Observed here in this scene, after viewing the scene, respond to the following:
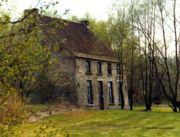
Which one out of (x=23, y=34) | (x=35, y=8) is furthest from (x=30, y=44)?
(x=35, y=8)

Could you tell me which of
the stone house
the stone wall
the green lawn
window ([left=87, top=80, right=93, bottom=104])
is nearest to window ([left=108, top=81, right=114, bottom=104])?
the stone house

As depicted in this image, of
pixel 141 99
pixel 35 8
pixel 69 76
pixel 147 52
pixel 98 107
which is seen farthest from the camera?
pixel 141 99

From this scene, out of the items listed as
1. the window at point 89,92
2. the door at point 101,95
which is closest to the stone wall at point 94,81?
the window at point 89,92

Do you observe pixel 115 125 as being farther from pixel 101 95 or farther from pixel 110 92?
pixel 110 92

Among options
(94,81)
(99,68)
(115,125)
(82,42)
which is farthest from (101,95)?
(115,125)

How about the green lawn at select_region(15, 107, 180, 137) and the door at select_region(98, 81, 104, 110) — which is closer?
the green lawn at select_region(15, 107, 180, 137)

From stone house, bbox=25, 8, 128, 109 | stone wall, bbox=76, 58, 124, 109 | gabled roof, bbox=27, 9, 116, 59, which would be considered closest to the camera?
stone house, bbox=25, 8, 128, 109

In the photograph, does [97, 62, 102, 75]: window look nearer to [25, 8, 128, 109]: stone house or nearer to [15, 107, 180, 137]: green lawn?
[25, 8, 128, 109]: stone house

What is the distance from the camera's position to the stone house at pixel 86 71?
4469 cm

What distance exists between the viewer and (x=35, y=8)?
22.4 ft

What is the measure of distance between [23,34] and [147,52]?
152 ft

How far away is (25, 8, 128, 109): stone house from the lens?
44.7 m

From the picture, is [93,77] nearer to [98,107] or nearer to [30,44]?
[98,107]

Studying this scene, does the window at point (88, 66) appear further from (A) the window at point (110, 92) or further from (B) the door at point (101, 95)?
(A) the window at point (110, 92)
